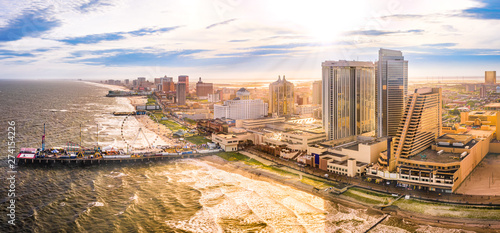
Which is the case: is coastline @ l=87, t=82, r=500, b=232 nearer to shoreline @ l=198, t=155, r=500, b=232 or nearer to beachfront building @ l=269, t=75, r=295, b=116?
shoreline @ l=198, t=155, r=500, b=232

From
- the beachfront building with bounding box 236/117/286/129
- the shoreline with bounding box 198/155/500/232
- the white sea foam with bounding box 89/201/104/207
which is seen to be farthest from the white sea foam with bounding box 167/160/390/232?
the beachfront building with bounding box 236/117/286/129

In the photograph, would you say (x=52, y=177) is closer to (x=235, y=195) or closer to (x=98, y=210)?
(x=98, y=210)

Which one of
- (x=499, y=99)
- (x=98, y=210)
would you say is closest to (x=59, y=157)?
(x=98, y=210)

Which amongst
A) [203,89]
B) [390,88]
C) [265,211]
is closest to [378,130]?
[390,88]

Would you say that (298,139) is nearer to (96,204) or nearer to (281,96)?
(96,204)

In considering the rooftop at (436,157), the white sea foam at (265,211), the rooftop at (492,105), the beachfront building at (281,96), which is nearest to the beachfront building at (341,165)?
the rooftop at (436,157)
